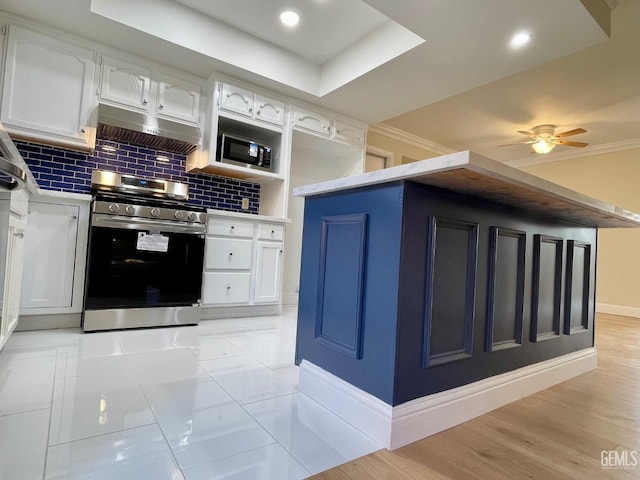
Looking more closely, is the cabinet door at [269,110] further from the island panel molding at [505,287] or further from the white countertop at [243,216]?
the island panel molding at [505,287]

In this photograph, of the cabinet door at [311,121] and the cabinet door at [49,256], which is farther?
the cabinet door at [311,121]

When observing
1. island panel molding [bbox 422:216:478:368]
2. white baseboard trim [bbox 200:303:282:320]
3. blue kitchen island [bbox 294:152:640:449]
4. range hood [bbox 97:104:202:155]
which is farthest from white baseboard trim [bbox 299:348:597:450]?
range hood [bbox 97:104:202:155]

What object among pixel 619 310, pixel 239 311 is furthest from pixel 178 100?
pixel 619 310

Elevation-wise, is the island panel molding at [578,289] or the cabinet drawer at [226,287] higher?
Result: the island panel molding at [578,289]

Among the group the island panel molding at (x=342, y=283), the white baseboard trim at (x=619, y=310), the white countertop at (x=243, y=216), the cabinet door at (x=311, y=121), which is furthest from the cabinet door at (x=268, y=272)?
the white baseboard trim at (x=619, y=310)

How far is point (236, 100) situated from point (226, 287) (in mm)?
1723

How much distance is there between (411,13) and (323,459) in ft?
8.29

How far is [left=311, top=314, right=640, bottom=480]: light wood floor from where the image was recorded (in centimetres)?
102

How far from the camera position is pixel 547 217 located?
1762 millimetres

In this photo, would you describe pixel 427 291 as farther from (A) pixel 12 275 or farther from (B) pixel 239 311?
(B) pixel 239 311

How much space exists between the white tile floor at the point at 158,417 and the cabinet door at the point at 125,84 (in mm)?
1882

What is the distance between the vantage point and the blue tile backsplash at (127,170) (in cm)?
274

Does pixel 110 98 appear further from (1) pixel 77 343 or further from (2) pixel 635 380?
(2) pixel 635 380

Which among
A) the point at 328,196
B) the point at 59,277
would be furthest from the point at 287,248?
the point at 328,196
